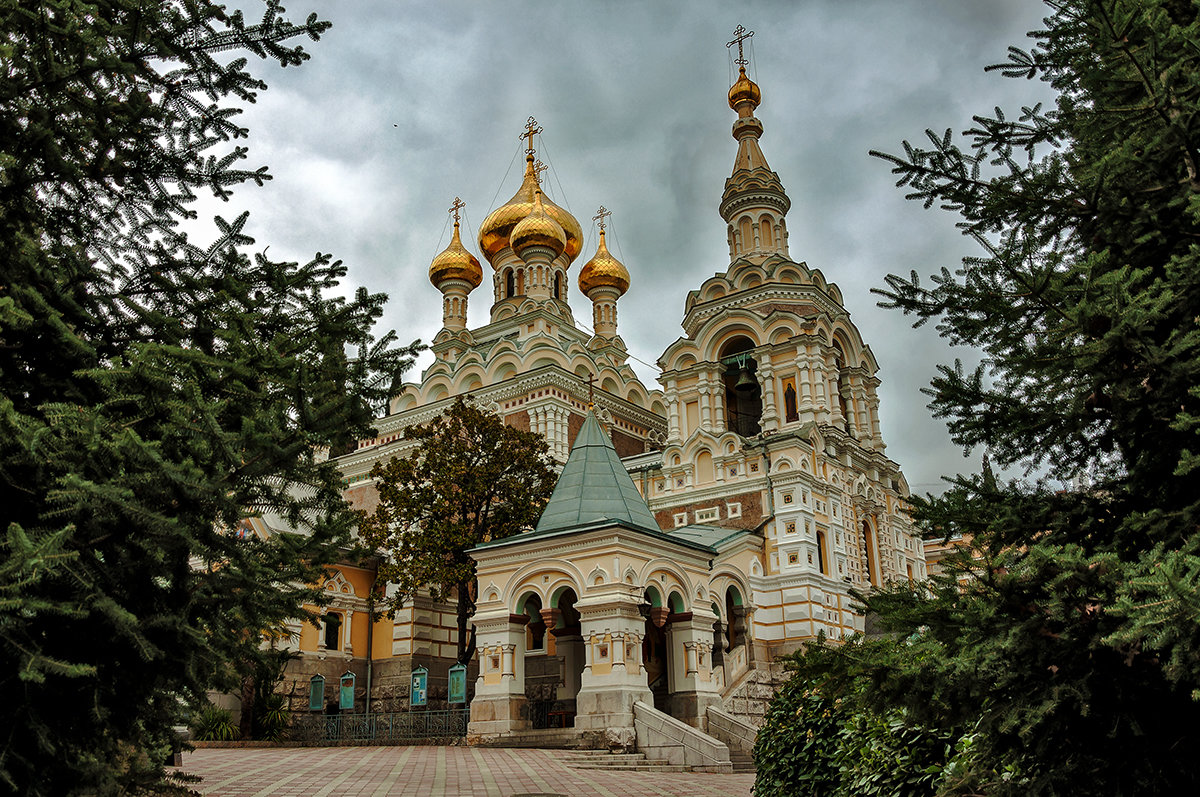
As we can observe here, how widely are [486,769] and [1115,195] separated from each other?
33.4 feet

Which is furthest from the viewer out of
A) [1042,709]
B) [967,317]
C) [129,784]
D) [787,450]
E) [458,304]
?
[458,304]

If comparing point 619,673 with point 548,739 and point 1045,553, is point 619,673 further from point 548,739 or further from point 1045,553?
point 1045,553

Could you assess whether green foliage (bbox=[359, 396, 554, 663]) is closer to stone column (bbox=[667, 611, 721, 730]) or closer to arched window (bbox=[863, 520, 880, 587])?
stone column (bbox=[667, 611, 721, 730])

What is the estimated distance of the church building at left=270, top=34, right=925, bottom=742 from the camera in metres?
15.8

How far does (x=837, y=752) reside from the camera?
266 inches

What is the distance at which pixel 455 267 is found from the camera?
34.7 metres

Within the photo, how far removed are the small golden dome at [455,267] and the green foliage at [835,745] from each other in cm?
2839

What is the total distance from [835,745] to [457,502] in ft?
45.4

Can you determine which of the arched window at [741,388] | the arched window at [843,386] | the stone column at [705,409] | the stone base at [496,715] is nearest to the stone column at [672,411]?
the stone column at [705,409]

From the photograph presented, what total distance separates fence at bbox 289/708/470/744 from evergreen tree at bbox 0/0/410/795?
12124mm

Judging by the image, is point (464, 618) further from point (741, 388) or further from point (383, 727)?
point (741, 388)

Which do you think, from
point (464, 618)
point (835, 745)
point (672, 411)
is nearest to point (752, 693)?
point (464, 618)

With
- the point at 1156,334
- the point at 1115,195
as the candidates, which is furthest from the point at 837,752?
the point at 1115,195

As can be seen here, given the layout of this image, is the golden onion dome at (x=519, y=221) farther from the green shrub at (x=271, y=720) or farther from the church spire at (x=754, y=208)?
the green shrub at (x=271, y=720)
